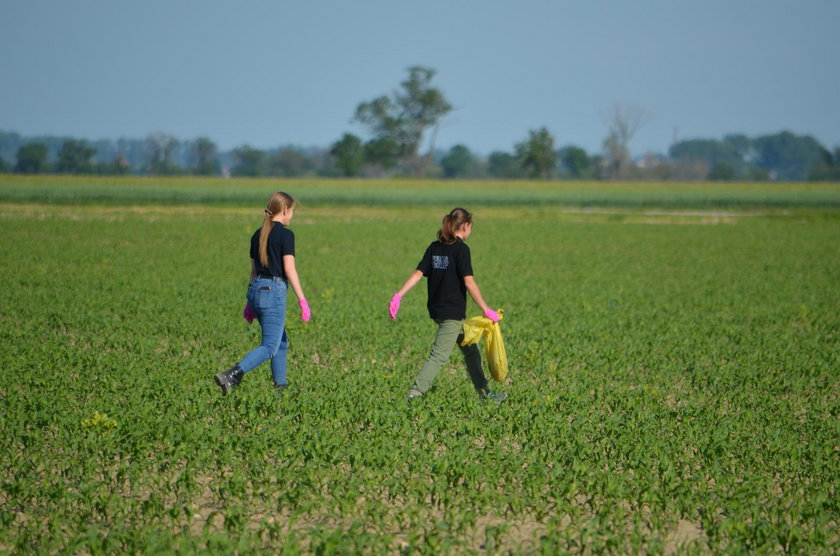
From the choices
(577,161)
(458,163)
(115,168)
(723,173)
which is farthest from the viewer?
(458,163)

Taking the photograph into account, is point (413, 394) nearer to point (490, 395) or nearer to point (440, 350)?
point (440, 350)

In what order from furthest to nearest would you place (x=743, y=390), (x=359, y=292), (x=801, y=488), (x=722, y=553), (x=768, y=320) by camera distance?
1. (x=359, y=292)
2. (x=768, y=320)
3. (x=743, y=390)
4. (x=801, y=488)
5. (x=722, y=553)

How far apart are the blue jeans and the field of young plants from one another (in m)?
0.38

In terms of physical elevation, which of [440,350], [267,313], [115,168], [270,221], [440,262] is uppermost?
[115,168]

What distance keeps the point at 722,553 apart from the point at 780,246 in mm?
31492

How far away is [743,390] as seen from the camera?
10359mm

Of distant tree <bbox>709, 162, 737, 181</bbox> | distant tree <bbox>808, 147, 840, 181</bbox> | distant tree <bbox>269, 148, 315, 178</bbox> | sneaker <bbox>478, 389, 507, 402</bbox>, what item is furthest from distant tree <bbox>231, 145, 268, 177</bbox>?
sneaker <bbox>478, 389, 507, 402</bbox>

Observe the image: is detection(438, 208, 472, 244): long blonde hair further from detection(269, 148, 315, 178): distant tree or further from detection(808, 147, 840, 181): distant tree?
detection(269, 148, 315, 178): distant tree

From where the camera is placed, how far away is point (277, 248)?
8648 millimetres

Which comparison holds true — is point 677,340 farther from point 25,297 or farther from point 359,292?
point 25,297

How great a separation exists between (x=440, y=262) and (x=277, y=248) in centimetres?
149

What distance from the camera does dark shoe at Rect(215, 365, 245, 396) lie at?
873cm

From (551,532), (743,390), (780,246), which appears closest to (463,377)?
(743,390)

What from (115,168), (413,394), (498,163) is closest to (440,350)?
(413,394)
